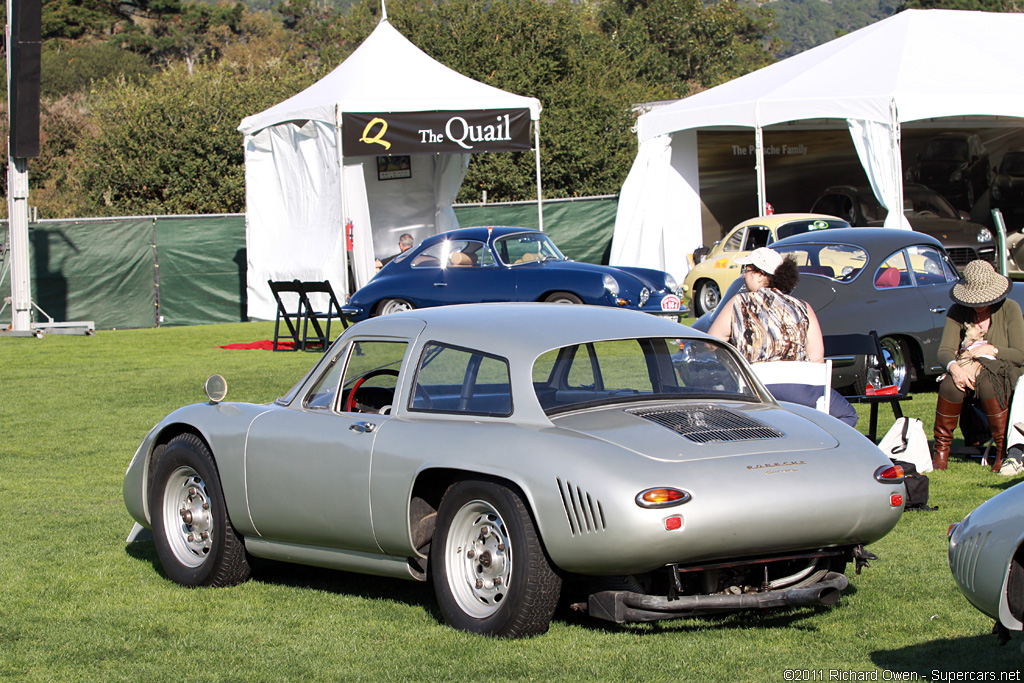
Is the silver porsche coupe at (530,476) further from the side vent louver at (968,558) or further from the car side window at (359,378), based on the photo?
the side vent louver at (968,558)

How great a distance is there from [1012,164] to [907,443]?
21065 mm

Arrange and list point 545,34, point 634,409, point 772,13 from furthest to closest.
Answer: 1. point 772,13
2. point 545,34
3. point 634,409

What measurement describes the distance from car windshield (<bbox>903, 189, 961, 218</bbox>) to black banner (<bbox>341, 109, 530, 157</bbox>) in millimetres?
7921

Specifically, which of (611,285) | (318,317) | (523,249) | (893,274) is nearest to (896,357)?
(893,274)

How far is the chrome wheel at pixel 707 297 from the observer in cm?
2055

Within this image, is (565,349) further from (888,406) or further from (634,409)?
(888,406)

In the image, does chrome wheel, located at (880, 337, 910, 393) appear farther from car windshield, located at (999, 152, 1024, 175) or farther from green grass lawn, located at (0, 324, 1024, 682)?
car windshield, located at (999, 152, 1024, 175)

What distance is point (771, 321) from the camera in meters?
7.71

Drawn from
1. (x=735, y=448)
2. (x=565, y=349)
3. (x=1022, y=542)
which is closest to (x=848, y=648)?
(x=735, y=448)

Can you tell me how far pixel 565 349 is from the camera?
5207 mm

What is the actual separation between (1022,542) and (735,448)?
4.26 ft

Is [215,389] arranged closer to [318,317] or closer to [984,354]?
[984,354]

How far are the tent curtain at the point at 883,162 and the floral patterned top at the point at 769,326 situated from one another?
1361 cm

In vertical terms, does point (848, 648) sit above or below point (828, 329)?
below
